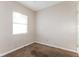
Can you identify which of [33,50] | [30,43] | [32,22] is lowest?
[33,50]

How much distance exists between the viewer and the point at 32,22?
1479 mm

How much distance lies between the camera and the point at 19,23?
1.40 m

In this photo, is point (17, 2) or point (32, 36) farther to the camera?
point (32, 36)

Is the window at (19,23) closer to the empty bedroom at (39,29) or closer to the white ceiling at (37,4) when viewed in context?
the empty bedroom at (39,29)

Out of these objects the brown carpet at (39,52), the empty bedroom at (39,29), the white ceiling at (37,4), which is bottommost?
the brown carpet at (39,52)

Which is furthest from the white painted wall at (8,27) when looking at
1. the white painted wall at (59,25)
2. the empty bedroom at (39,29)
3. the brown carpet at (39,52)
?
the white painted wall at (59,25)

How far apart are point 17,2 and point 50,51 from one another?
1.25 meters

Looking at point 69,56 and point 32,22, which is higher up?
point 32,22

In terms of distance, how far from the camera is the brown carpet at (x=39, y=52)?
4.58 ft

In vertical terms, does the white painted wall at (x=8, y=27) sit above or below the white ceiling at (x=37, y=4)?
below

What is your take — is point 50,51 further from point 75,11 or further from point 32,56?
point 75,11

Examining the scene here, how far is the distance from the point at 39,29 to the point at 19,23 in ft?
1.48

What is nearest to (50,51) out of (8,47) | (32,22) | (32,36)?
(32,36)

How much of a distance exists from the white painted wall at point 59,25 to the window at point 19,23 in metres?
0.29
